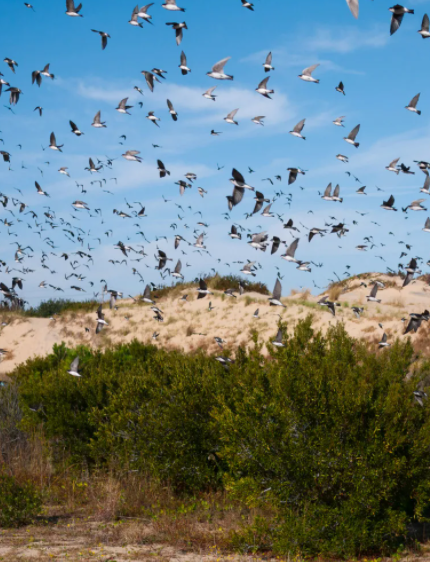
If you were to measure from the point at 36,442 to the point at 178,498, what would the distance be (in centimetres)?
355

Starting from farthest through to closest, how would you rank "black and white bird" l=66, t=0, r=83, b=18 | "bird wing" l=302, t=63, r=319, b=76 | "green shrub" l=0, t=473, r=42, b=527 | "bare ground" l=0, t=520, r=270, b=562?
"bird wing" l=302, t=63, r=319, b=76 → "black and white bird" l=66, t=0, r=83, b=18 → "green shrub" l=0, t=473, r=42, b=527 → "bare ground" l=0, t=520, r=270, b=562

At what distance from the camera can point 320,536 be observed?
7.54 meters

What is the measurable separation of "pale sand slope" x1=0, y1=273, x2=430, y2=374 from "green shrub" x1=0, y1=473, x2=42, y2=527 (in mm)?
18557

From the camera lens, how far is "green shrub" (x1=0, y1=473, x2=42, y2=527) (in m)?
8.92

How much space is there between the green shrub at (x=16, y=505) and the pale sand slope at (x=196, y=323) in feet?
60.9

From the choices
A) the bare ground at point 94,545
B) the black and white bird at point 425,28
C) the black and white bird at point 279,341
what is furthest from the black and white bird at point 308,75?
the bare ground at point 94,545

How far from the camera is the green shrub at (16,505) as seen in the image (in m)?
8.92

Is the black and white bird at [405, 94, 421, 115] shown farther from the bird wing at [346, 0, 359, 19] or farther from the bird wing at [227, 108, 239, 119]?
the bird wing at [346, 0, 359, 19]

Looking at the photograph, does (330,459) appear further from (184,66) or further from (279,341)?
(184,66)

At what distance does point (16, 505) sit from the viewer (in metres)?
9.02

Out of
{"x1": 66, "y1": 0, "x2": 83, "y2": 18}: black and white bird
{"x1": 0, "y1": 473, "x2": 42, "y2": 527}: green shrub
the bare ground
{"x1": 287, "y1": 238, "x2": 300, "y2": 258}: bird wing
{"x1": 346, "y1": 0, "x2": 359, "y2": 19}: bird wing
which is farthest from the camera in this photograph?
{"x1": 287, "y1": 238, "x2": 300, "y2": 258}: bird wing

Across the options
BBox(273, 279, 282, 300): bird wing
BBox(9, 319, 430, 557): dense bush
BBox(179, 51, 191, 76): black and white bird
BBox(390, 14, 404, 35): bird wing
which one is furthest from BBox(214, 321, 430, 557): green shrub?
BBox(179, 51, 191, 76): black and white bird

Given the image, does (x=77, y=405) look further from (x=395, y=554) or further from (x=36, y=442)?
(x=395, y=554)

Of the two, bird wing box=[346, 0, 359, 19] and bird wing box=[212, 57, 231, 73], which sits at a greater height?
bird wing box=[212, 57, 231, 73]
